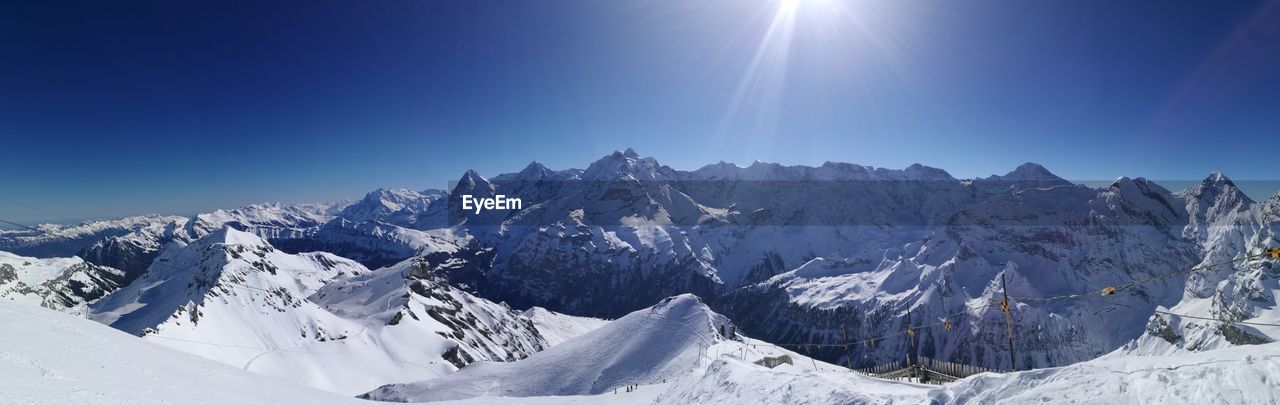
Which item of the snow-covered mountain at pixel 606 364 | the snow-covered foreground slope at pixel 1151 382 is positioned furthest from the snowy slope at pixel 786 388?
the snow-covered mountain at pixel 606 364

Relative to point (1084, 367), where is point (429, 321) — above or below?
below

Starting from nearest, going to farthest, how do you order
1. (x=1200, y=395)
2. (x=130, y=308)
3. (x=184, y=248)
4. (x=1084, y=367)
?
1. (x=1200, y=395)
2. (x=1084, y=367)
3. (x=130, y=308)
4. (x=184, y=248)

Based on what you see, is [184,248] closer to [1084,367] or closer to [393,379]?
[393,379]

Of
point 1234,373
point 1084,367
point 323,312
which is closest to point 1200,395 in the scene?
point 1234,373

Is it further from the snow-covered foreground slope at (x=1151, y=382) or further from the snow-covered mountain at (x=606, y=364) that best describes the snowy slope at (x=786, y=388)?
the snow-covered mountain at (x=606, y=364)

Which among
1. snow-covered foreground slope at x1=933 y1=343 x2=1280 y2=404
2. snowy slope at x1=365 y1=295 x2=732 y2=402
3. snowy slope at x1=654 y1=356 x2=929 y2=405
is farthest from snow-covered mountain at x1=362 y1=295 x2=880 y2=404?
snow-covered foreground slope at x1=933 y1=343 x2=1280 y2=404

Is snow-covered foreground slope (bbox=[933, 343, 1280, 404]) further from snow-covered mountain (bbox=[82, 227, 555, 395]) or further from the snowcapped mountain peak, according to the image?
the snowcapped mountain peak

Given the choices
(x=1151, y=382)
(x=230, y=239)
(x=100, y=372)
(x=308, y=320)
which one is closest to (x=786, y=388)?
(x=1151, y=382)
